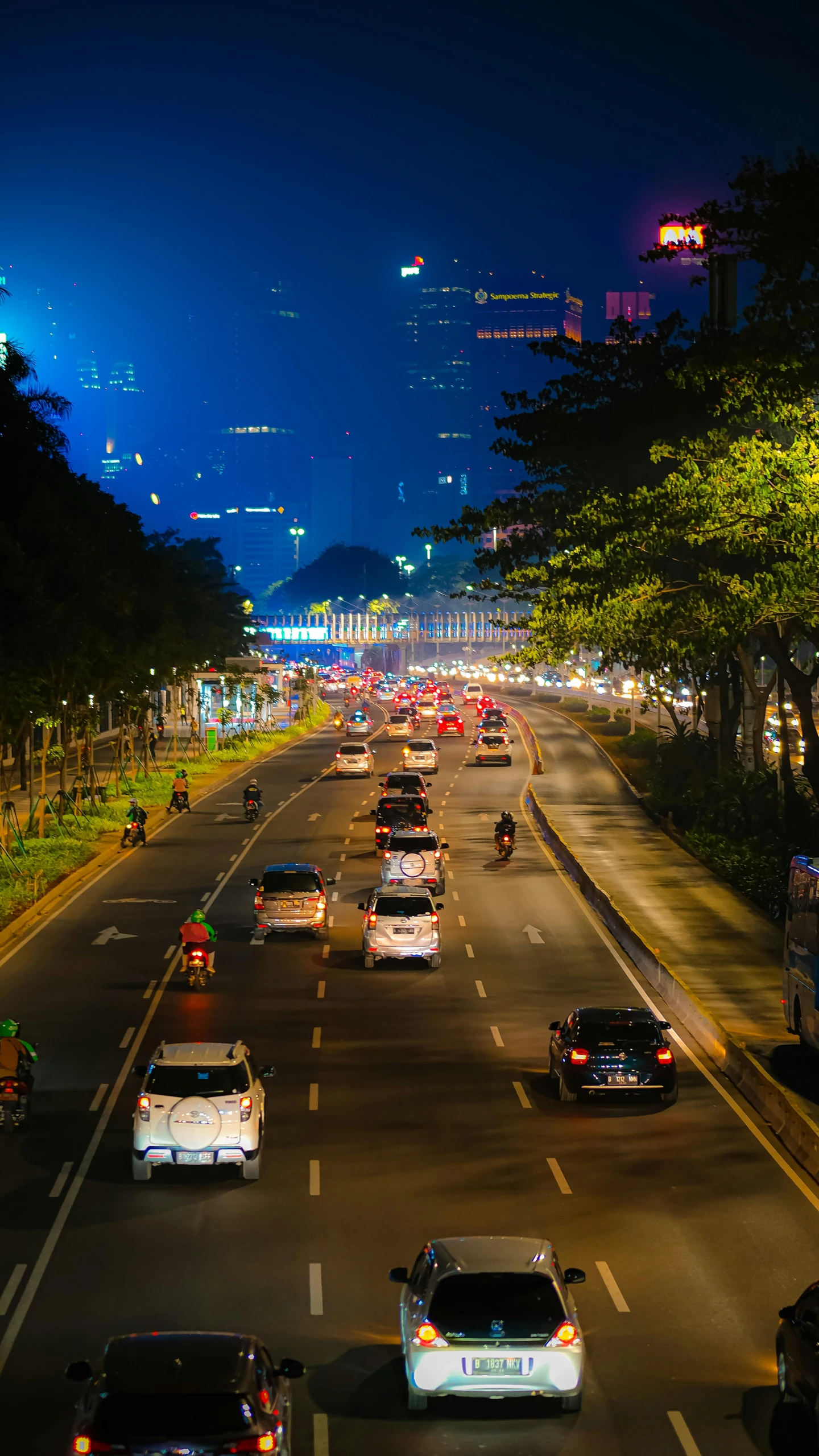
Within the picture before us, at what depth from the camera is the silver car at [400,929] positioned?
35.0 metres

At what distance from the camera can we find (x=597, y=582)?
134ft

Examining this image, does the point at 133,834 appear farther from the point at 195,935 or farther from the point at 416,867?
the point at 195,935

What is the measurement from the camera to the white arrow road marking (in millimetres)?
37781

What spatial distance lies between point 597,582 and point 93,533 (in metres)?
21.3

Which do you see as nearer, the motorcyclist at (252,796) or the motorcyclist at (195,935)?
the motorcyclist at (195,935)

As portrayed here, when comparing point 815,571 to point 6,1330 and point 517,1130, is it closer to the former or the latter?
point 517,1130

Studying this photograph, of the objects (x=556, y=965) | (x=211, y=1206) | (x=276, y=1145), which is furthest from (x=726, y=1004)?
(x=211, y=1206)

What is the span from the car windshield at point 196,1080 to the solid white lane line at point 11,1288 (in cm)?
360

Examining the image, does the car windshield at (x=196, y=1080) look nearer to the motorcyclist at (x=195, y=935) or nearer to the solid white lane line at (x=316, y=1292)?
the solid white lane line at (x=316, y=1292)

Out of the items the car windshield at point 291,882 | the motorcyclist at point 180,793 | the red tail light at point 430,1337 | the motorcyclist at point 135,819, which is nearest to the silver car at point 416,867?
the car windshield at point 291,882

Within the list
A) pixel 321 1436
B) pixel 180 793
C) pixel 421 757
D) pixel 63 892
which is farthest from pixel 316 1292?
pixel 421 757

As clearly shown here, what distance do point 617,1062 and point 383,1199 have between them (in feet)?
18.6

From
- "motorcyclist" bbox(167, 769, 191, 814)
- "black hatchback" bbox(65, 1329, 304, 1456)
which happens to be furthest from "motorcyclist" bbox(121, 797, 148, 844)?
"black hatchback" bbox(65, 1329, 304, 1456)

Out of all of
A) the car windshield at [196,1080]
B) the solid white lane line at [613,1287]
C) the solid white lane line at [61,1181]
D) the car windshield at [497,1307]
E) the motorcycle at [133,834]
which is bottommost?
the motorcycle at [133,834]
